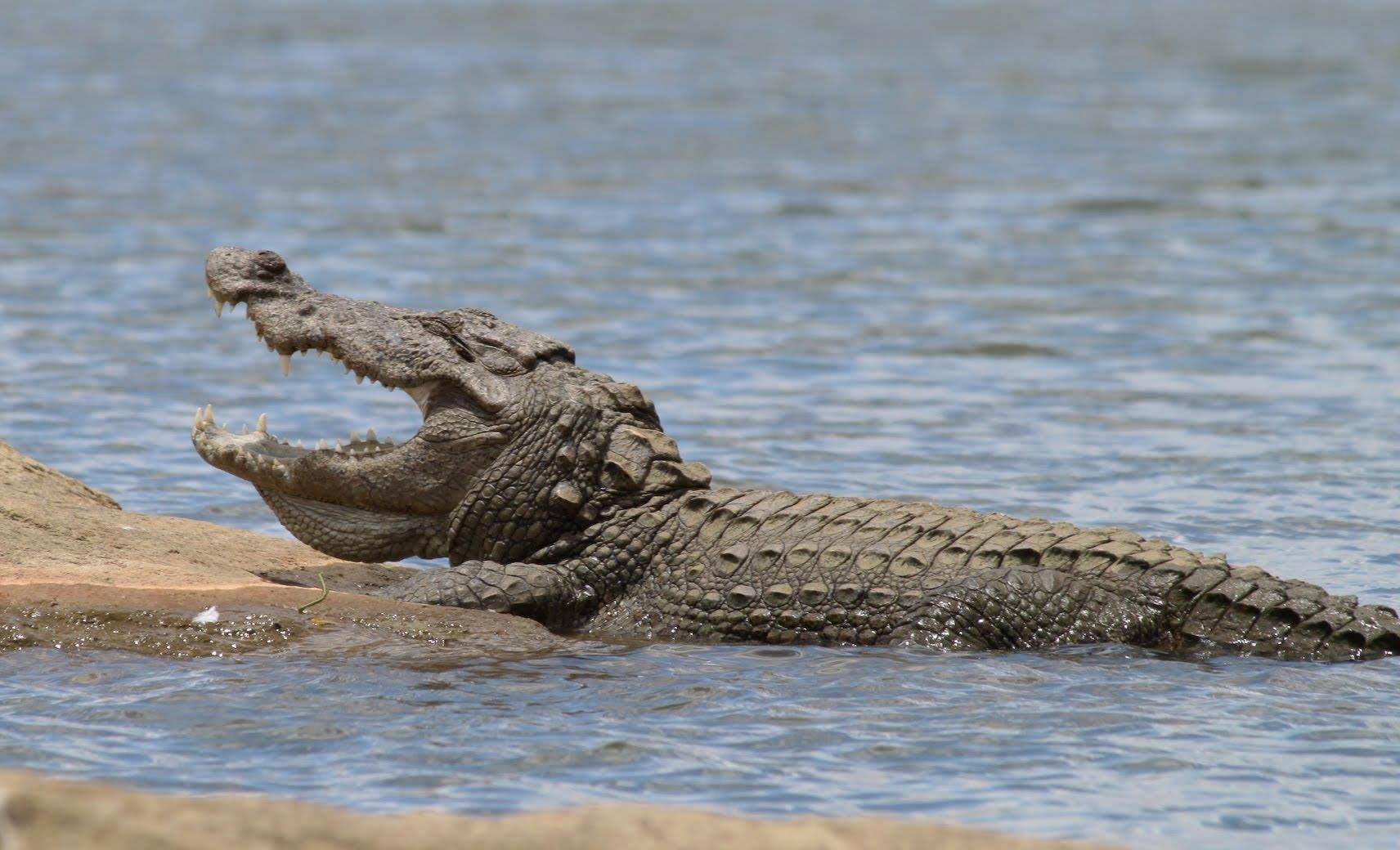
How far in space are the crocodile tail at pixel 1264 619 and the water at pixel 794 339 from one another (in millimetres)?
133

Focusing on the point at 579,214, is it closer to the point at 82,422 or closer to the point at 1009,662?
the point at 82,422

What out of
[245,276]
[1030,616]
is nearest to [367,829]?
[1030,616]

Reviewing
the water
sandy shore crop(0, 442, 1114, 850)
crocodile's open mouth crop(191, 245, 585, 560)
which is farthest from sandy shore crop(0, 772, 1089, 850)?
crocodile's open mouth crop(191, 245, 585, 560)

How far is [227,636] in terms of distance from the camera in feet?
18.0

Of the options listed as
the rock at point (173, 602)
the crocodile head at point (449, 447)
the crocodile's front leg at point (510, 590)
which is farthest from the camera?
the crocodile head at point (449, 447)

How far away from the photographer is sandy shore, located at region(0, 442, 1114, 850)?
295 centimetres

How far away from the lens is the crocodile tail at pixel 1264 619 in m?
5.68

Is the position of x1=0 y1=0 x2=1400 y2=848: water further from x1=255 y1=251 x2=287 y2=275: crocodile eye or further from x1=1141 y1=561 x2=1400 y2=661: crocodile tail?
x1=255 y1=251 x2=287 y2=275: crocodile eye

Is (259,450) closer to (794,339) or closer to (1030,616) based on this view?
(1030,616)

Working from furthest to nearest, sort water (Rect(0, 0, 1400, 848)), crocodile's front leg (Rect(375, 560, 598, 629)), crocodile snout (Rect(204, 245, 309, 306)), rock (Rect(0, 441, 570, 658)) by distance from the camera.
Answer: crocodile snout (Rect(204, 245, 309, 306))
crocodile's front leg (Rect(375, 560, 598, 629))
rock (Rect(0, 441, 570, 658))
water (Rect(0, 0, 1400, 848))

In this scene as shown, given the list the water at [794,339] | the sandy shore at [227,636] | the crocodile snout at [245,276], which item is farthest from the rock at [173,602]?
the crocodile snout at [245,276]

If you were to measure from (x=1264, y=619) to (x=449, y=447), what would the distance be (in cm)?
284

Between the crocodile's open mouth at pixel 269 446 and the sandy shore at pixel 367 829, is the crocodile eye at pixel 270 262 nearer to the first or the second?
the crocodile's open mouth at pixel 269 446

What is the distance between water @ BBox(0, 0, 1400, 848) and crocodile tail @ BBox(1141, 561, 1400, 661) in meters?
0.13
